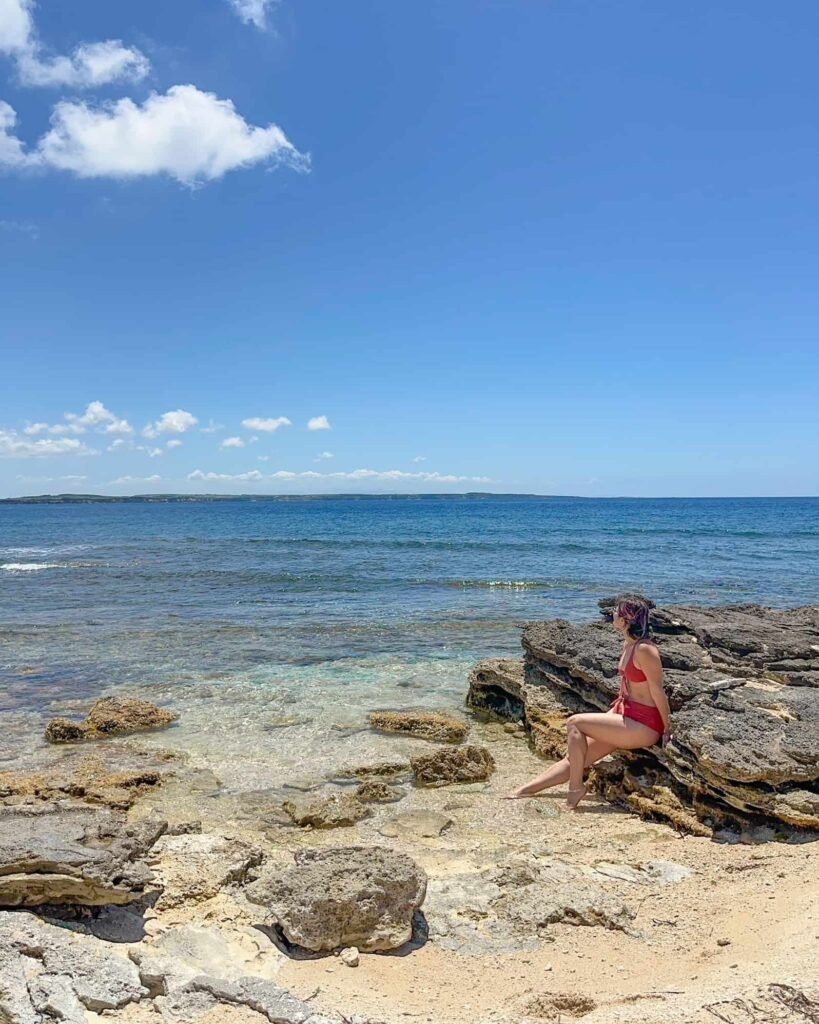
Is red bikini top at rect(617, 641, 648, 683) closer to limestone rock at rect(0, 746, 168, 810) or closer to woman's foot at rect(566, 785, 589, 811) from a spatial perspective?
woman's foot at rect(566, 785, 589, 811)

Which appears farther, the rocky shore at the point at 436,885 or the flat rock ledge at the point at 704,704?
the flat rock ledge at the point at 704,704

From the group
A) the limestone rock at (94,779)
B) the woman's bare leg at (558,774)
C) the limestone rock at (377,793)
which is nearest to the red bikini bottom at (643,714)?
the woman's bare leg at (558,774)

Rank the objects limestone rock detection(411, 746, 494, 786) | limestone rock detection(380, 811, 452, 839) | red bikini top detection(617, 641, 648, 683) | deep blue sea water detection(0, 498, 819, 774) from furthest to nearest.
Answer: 1. deep blue sea water detection(0, 498, 819, 774)
2. limestone rock detection(411, 746, 494, 786)
3. red bikini top detection(617, 641, 648, 683)
4. limestone rock detection(380, 811, 452, 839)

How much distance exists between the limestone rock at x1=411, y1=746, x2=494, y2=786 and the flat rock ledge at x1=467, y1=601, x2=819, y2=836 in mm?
1064

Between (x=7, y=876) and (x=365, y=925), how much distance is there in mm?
2211

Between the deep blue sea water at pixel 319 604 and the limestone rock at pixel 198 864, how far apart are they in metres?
4.90

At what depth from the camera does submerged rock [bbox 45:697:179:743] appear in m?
9.59

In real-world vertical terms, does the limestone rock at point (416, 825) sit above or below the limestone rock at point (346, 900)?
below

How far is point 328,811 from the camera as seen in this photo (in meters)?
7.07

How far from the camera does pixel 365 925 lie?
14.9ft

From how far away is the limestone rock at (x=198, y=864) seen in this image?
191 inches

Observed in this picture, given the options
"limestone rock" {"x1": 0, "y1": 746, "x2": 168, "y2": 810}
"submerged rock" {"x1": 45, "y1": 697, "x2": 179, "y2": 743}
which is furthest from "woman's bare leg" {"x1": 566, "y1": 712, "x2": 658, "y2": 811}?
"submerged rock" {"x1": 45, "y1": 697, "x2": 179, "y2": 743}

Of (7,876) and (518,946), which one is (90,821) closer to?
(7,876)

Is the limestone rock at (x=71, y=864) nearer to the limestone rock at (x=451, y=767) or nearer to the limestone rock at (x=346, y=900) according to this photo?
the limestone rock at (x=346, y=900)
